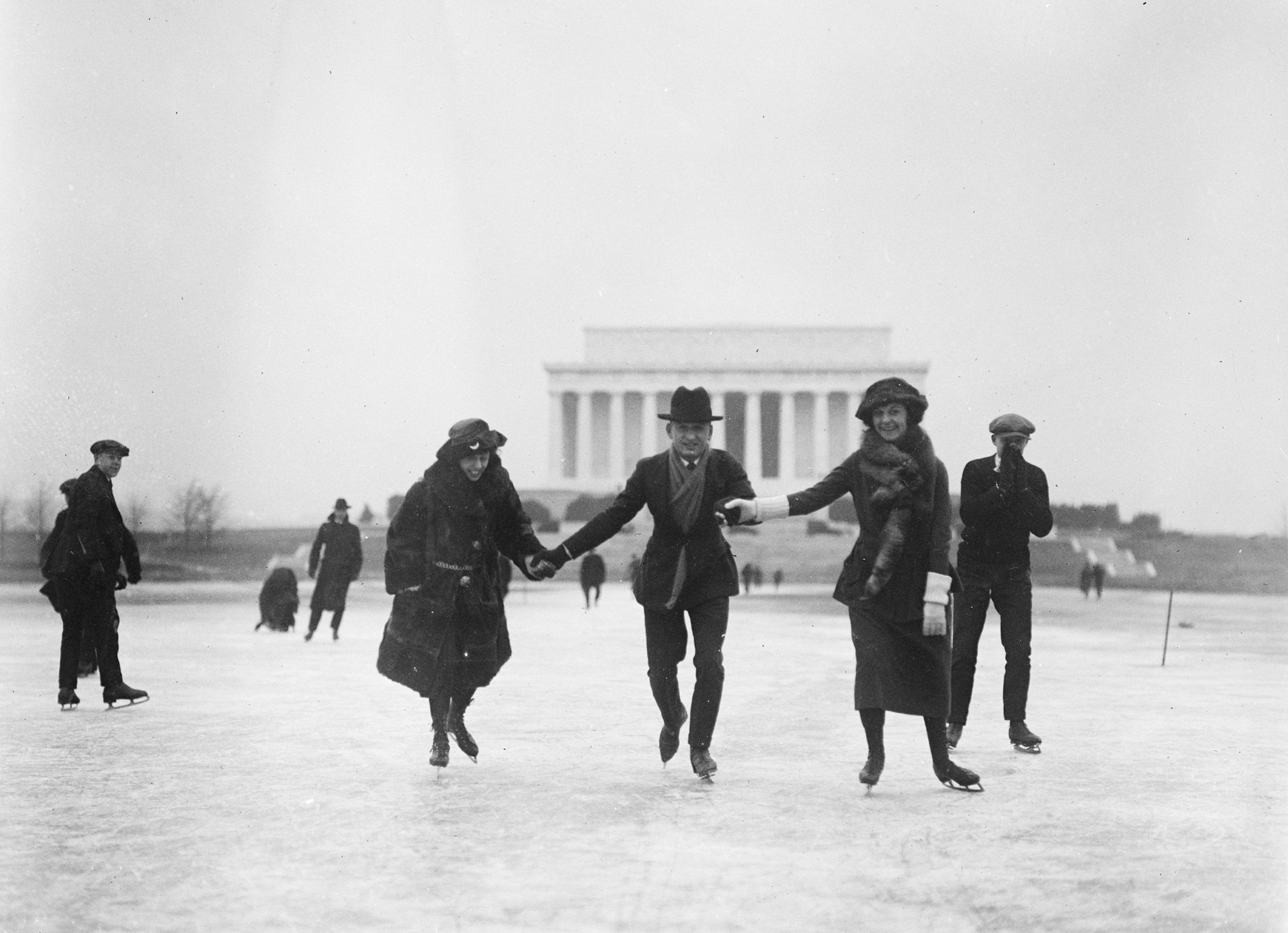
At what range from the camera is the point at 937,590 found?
6762 millimetres

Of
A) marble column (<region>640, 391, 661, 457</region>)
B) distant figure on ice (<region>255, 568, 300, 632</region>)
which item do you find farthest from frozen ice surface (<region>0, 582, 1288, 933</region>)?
marble column (<region>640, 391, 661, 457</region>)

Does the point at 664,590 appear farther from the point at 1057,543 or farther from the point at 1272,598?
the point at 1057,543

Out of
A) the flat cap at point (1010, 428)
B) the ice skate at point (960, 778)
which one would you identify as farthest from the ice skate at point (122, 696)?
the flat cap at point (1010, 428)

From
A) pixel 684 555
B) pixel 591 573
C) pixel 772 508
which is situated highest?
pixel 772 508

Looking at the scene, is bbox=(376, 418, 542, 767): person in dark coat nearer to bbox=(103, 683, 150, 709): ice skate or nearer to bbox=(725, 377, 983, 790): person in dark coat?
bbox=(725, 377, 983, 790): person in dark coat

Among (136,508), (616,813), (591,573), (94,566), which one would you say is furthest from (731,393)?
(616,813)

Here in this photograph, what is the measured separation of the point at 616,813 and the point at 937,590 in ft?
6.06

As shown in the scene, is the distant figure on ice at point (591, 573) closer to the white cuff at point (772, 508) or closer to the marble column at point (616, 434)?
the white cuff at point (772, 508)

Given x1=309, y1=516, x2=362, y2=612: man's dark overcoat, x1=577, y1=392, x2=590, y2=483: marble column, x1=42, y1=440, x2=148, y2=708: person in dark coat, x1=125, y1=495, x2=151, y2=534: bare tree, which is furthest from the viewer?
x1=577, y1=392, x2=590, y2=483: marble column

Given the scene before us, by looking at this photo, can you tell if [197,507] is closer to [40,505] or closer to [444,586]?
[40,505]

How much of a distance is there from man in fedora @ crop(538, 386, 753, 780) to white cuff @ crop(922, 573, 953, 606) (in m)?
0.98

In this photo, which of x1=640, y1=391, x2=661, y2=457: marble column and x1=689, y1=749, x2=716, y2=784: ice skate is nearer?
x1=689, y1=749, x2=716, y2=784: ice skate

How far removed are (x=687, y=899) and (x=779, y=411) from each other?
64.2 m

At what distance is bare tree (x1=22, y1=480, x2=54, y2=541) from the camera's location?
43.2 ft
